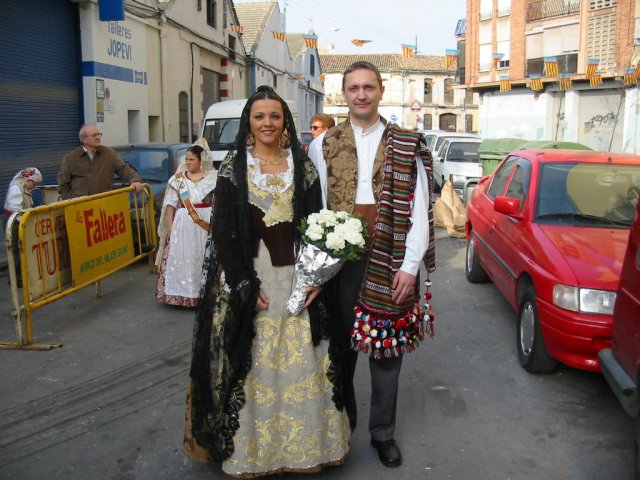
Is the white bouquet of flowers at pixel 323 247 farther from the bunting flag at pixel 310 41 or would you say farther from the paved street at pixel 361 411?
the bunting flag at pixel 310 41

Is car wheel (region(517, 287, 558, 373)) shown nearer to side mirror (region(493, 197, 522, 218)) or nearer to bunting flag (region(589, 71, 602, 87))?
side mirror (region(493, 197, 522, 218))

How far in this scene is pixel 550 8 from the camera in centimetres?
3191

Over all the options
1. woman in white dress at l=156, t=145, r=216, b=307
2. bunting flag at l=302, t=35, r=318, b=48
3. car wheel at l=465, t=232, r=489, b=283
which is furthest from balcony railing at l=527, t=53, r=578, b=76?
woman in white dress at l=156, t=145, r=216, b=307

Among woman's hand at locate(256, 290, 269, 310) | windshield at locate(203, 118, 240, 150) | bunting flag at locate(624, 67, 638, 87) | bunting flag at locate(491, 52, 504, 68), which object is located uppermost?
bunting flag at locate(491, 52, 504, 68)

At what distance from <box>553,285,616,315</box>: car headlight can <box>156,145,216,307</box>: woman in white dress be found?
140 inches

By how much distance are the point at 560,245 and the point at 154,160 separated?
665cm

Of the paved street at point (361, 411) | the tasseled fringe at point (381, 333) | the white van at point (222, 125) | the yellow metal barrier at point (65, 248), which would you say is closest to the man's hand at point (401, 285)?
the tasseled fringe at point (381, 333)

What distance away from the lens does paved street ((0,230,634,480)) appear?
347 centimetres

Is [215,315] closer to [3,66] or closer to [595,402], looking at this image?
[595,402]

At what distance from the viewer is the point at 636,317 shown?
3.13 meters

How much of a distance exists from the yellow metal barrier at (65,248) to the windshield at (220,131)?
7.64 metres

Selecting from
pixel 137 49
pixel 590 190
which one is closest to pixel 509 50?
pixel 137 49

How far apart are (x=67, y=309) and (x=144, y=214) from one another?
6.13 feet

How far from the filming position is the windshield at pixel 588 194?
17.4 ft
